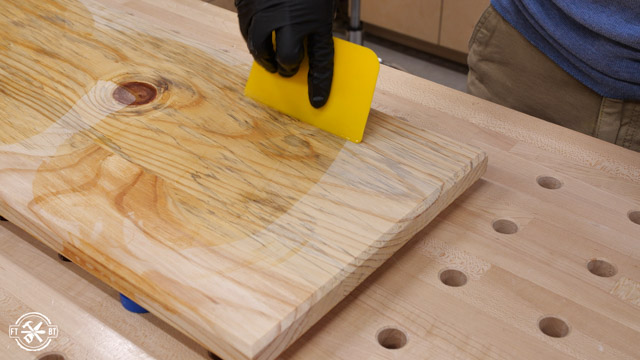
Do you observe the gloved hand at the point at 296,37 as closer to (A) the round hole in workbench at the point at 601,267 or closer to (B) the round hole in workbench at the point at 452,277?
(B) the round hole in workbench at the point at 452,277

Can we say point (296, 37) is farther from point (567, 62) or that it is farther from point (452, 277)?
point (567, 62)

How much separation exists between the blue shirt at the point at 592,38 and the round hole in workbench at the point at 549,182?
34 cm

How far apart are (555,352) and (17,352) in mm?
604

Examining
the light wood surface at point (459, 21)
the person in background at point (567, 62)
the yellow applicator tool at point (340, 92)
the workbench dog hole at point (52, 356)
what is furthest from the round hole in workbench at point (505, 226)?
the light wood surface at point (459, 21)

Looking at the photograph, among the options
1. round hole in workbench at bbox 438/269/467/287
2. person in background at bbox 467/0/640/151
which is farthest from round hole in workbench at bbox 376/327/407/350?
person in background at bbox 467/0/640/151

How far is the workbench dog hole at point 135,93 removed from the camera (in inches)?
38.1

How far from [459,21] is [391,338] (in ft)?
8.04

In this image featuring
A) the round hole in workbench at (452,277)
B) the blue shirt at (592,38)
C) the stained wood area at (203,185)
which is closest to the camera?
the stained wood area at (203,185)

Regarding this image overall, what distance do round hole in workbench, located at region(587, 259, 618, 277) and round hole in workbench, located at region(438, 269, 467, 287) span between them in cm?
17

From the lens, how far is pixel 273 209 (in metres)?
0.79

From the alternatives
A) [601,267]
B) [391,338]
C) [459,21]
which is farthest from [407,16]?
[391,338]

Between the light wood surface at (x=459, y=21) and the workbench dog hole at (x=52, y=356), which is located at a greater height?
the workbench dog hole at (x=52, y=356)

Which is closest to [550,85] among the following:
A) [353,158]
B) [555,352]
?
[353,158]

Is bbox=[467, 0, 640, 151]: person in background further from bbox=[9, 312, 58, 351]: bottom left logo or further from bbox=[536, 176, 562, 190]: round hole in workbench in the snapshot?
bbox=[9, 312, 58, 351]: bottom left logo
